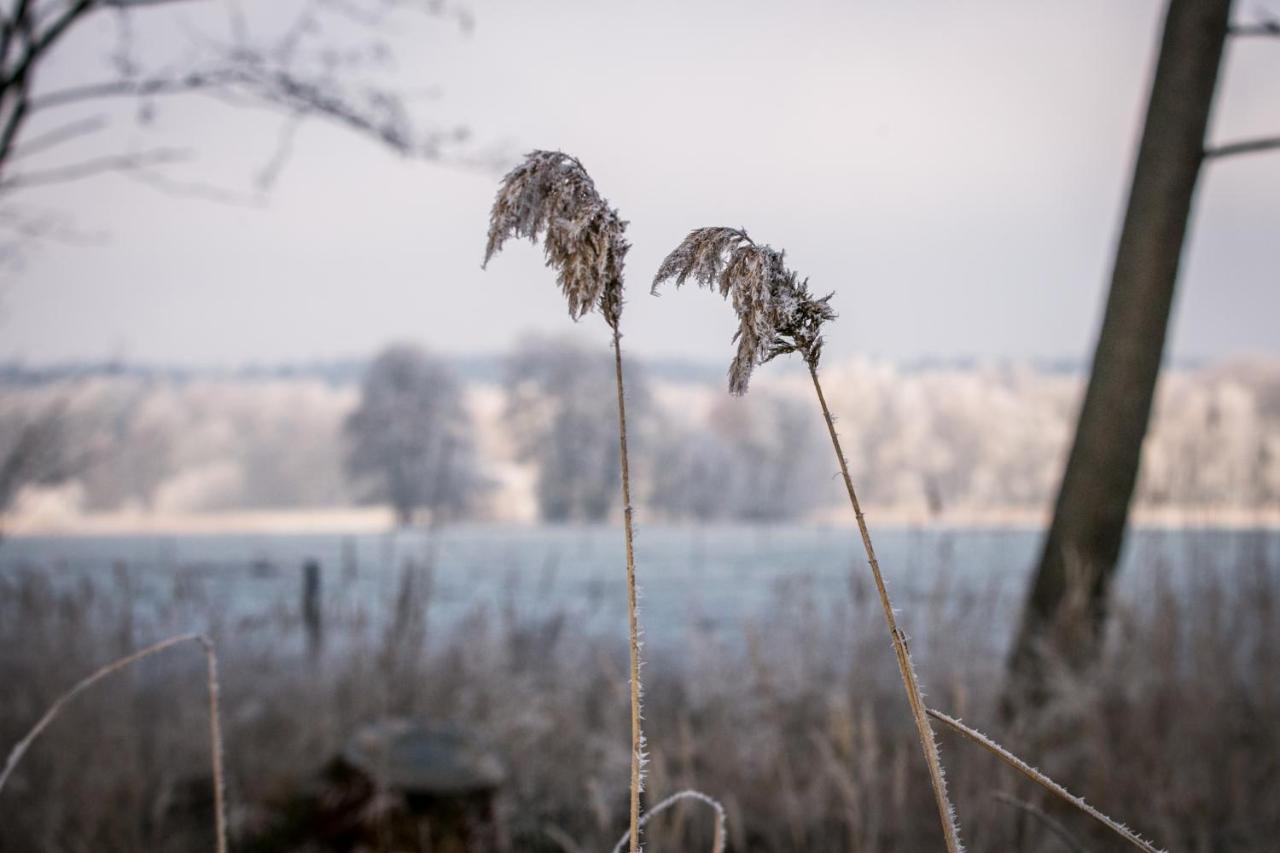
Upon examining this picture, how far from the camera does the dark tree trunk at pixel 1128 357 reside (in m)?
4.70

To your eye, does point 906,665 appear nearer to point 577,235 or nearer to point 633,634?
point 633,634

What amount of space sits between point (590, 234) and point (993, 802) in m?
3.01

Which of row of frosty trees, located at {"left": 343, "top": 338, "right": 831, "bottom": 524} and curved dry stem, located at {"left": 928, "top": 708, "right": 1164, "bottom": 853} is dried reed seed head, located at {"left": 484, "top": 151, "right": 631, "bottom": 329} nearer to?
curved dry stem, located at {"left": 928, "top": 708, "right": 1164, "bottom": 853}

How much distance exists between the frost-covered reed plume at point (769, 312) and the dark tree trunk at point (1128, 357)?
4.20 metres

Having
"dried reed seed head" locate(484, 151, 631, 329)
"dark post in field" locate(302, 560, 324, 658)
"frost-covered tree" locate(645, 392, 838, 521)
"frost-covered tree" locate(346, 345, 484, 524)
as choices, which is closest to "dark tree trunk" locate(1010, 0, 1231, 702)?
"dark post in field" locate(302, 560, 324, 658)

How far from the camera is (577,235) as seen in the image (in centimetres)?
66

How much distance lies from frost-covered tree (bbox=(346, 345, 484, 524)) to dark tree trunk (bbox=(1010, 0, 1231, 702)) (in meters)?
41.2

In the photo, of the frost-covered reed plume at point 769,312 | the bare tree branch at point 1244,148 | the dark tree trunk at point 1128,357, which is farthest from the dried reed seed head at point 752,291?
the bare tree branch at point 1244,148

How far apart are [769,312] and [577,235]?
130mm

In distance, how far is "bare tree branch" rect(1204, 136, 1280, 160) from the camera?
15.4ft

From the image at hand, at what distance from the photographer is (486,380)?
53656 mm

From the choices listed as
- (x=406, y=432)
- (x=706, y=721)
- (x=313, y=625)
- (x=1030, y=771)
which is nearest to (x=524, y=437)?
(x=406, y=432)

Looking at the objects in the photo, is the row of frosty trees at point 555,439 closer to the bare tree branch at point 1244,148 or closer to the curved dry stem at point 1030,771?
the bare tree branch at point 1244,148

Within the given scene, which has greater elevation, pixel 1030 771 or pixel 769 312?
pixel 769 312
